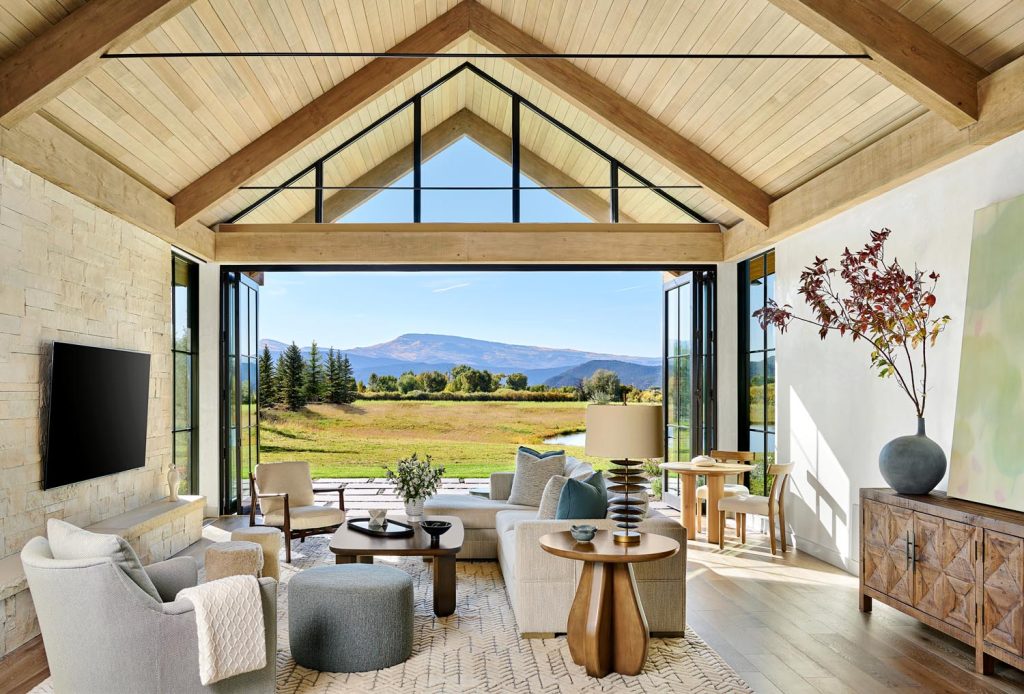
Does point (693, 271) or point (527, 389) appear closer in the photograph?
point (693, 271)

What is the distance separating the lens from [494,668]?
156 inches

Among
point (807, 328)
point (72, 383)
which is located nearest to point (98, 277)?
point (72, 383)

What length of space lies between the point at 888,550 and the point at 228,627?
12.2 ft

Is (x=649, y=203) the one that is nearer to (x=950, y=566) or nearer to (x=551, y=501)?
(x=551, y=501)

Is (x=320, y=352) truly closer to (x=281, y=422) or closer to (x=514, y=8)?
(x=281, y=422)

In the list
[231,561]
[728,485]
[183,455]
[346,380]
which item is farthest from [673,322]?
[346,380]

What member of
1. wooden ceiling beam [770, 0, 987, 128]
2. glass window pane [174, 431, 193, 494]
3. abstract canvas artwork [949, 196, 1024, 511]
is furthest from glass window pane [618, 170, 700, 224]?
glass window pane [174, 431, 193, 494]

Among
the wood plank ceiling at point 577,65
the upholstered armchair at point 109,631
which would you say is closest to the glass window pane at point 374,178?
the wood plank ceiling at point 577,65

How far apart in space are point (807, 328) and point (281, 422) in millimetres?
9566

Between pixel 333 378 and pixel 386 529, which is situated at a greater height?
pixel 333 378

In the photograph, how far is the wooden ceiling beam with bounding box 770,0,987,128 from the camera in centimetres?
420

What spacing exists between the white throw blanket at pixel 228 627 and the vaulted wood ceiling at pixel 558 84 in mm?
2972

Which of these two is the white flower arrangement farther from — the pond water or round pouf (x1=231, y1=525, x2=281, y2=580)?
the pond water

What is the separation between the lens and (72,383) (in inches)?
208
